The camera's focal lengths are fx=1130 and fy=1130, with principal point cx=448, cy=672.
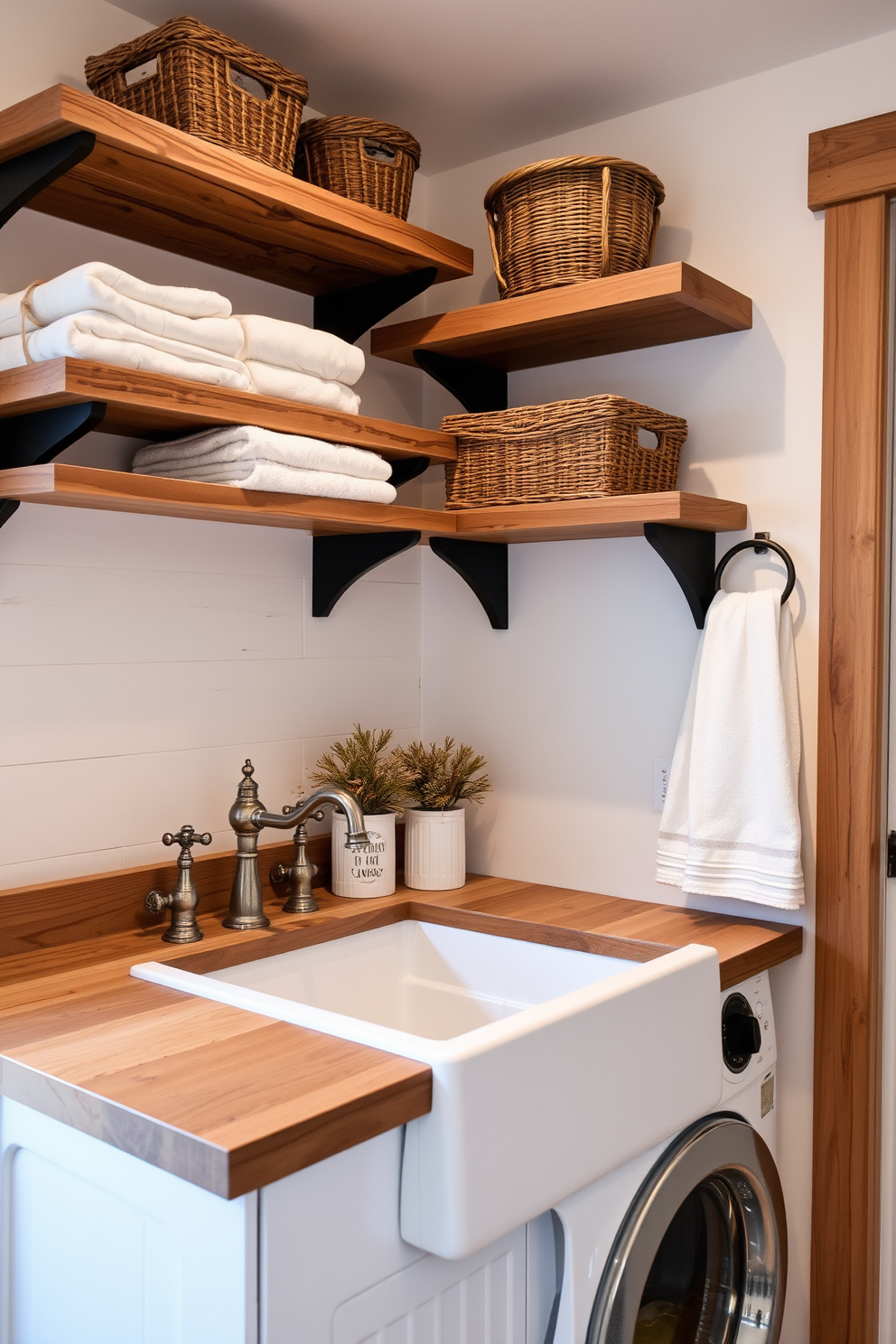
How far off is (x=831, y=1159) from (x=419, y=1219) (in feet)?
3.08

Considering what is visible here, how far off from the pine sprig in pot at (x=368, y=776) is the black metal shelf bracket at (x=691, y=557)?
0.58m

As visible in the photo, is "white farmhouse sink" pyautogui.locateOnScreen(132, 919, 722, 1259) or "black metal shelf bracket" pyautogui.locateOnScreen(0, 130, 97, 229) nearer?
"white farmhouse sink" pyautogui.locateOnScreen(132, 919, 722, 1259)

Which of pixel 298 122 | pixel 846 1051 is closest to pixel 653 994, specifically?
Answer: pixel 846 1051

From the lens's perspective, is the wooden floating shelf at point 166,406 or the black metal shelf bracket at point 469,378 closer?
the wooden floating shelf at point 166,406

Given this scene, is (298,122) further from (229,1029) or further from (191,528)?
(229,1029)

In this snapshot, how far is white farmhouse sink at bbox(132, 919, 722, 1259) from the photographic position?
1138mm

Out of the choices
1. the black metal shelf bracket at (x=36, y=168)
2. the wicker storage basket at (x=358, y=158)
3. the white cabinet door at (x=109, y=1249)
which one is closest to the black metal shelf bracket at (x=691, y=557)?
the wicker storage basket at (x=358, y=158)

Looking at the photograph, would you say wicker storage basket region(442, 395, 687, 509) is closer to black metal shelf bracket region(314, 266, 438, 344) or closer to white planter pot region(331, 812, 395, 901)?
black metal shelf bracket region(314, 266, 438, 344)

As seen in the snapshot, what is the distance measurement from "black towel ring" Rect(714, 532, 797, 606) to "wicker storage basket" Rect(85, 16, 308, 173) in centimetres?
91

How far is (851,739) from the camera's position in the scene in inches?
69.2

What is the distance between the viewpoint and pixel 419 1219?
1.13 metres

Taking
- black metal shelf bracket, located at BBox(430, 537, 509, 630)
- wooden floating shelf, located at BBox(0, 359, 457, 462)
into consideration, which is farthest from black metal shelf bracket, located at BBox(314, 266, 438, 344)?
black metal shelf bracket, located at BBox(430, 537, 509, 630)

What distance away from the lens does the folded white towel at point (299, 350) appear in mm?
1532

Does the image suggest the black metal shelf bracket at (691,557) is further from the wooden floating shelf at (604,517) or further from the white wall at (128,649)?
the white wall at (128,649)
